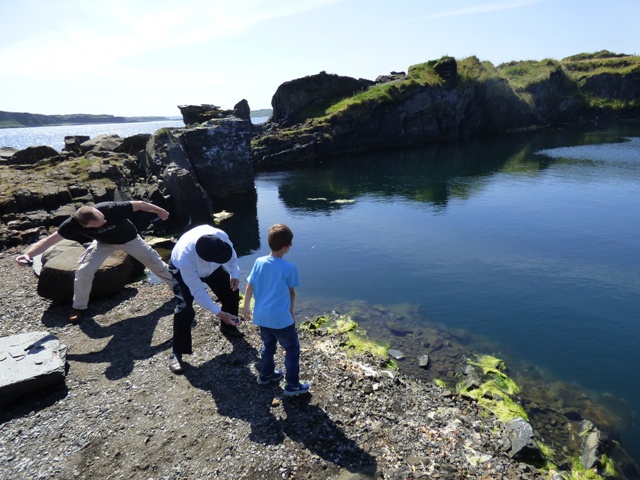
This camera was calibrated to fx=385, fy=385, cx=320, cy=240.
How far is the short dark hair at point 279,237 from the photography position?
6754 mm

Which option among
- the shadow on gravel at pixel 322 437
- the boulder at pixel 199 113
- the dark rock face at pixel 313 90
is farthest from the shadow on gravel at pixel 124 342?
the dark rock face at pixel 313 90

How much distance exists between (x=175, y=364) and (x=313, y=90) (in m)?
70.2

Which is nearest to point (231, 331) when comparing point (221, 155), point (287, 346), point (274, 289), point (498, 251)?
point (287, 346)

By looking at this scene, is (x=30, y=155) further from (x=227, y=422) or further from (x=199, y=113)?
(x=227, y=422)

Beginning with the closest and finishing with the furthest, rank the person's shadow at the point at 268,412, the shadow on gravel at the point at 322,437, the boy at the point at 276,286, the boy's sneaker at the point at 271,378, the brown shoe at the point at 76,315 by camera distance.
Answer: the shadow on gravel at the point at 322,437
the person's shadow at the point at 268,412
the boy at the point at 276,286
the boy's sneaker at the point at 271,378
the brown shoe at the point at 76,315

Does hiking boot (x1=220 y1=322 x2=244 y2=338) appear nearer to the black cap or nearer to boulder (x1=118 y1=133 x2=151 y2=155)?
the black cap

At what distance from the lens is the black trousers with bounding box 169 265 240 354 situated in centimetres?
821

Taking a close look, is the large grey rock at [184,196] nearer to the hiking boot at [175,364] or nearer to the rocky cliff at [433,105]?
the hiking boot at [175,364]

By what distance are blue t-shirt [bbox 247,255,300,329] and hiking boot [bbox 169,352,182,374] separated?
2966 mm

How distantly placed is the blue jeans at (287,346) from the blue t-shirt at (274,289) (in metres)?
0.26

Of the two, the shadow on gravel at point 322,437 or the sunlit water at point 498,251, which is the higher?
the shadow on gravel at point 322,437

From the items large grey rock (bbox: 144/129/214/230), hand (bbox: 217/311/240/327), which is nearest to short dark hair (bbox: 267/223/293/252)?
hand (bbox: 217/311/240/327)

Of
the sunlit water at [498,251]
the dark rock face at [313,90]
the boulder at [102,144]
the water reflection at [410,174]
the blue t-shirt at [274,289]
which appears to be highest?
the dark rock face at [313,90]

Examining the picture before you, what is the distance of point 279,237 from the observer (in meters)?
6.79
